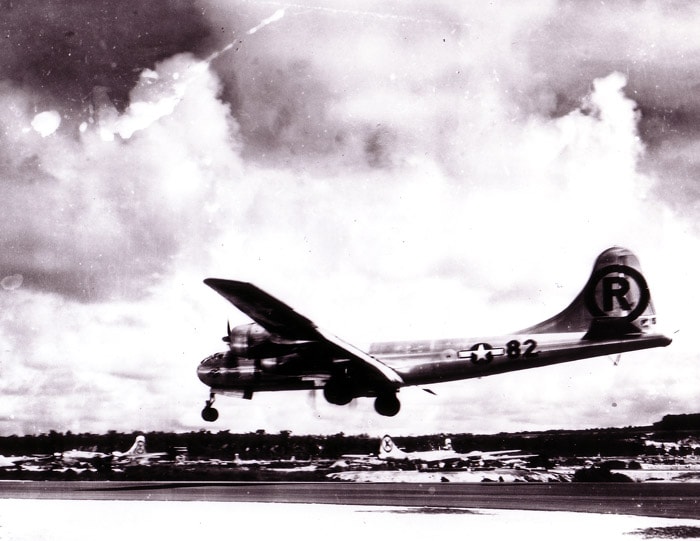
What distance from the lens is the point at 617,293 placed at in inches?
645

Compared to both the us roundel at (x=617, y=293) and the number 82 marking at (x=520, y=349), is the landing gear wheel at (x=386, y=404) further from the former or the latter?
the us roundel at (x=617, y=293)

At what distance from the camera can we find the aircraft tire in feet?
57.0

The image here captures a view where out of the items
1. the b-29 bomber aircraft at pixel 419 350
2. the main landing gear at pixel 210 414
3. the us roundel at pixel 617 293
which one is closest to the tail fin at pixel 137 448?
the main landing gear at pixel 210 414

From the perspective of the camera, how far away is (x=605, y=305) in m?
16.4

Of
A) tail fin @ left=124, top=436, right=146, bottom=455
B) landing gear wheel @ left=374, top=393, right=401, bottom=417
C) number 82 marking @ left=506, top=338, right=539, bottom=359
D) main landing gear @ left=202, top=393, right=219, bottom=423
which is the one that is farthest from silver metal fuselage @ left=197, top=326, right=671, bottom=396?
tail fin @ left=124, top=436, right=146, bottom=455

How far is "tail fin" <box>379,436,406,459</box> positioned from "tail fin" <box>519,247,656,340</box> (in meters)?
10.1

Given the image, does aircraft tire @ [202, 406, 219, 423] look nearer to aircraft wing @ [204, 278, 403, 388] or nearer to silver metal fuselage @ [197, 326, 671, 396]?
silver metal fuselage @ [197, 326, 671, 396]

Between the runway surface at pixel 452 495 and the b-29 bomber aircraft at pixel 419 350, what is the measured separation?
2.64 metres

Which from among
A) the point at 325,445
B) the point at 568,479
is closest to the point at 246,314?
the point at 325,445

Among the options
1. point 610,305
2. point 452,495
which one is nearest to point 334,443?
point 452,495

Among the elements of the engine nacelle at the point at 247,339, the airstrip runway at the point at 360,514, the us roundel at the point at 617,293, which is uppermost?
the us roundel at the point at 617,293

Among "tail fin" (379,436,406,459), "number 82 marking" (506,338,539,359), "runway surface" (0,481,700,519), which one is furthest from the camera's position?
"tail fin" (379,436,406,459)

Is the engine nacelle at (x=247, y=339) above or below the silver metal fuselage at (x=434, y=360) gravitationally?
above

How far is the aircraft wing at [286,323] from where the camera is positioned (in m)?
14.5
